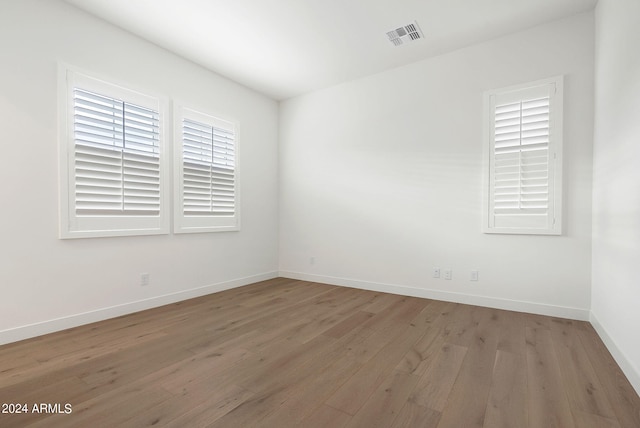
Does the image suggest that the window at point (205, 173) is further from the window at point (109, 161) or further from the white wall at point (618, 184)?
the white wall at point (618, 184)

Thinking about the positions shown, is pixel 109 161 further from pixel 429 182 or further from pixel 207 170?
pixel 429 182

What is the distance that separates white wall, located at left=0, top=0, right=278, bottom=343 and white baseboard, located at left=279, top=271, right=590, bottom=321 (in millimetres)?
1899

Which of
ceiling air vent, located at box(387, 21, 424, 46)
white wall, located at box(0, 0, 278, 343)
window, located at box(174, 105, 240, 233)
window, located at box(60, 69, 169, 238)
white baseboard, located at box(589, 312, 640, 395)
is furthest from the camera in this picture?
window, located at box(174, 105, 240, 233)

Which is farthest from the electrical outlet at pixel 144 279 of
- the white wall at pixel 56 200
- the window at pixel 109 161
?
the window at pixel 109 161

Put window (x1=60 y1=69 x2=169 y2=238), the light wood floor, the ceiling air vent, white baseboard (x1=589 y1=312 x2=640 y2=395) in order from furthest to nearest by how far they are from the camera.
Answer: the ceiling air vent < window (x1=60 y1=69 x2=169 y2=238) < white baseboard (x1=589 y1=312 x2=640 y2=395) < the light wood floor

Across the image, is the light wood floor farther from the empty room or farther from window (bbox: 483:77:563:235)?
window (bbox: 483:77:563:235)

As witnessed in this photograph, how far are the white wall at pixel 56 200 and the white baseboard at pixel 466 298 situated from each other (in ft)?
6.23

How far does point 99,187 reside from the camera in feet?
9.75

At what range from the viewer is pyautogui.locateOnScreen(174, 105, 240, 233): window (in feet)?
12.2

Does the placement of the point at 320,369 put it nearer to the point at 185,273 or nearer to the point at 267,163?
the point at 185,273

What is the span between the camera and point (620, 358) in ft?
6.84

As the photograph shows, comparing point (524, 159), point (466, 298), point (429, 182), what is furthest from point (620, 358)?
point (429, 182)

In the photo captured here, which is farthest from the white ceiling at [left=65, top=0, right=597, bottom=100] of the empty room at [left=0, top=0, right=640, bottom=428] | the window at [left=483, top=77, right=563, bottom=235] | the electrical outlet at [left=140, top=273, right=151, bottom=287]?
the electrical outlet at [left=140, top=273, right=151, bottom=287]

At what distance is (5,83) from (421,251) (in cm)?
435
